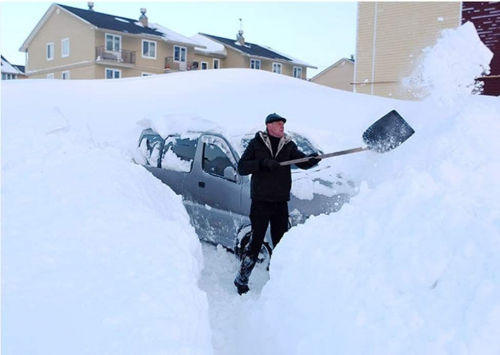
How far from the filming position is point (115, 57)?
114 ft

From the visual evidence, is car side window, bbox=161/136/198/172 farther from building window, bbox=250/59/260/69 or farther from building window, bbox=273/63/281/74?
building window, bbox=273/63/281/74

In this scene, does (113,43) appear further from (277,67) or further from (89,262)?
(89,262)

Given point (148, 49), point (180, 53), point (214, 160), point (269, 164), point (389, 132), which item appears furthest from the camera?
point (180, 53)

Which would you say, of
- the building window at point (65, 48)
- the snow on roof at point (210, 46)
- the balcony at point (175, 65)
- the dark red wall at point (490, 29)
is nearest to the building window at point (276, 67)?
the snow on roof at point (210, 46)

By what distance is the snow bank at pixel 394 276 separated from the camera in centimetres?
258

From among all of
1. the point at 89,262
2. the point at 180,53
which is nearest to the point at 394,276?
the point at 89,262

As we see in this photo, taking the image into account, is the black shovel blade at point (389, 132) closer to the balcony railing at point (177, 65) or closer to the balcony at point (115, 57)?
the balcony at point (115, 57)

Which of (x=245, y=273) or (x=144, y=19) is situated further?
(x=144, y=19)

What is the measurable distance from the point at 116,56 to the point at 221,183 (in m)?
31.4

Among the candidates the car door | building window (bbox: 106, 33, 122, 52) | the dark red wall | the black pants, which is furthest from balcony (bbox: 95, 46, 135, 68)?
the black pants

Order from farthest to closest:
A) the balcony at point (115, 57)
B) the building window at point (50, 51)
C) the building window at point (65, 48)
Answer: the building window at point (50, 51) < the building window at point (65, 48) < the balcony at point (115, 57)

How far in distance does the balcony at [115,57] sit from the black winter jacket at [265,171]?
102ft

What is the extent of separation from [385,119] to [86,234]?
3.68 m

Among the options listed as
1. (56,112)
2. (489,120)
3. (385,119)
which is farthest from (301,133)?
(56,112)
